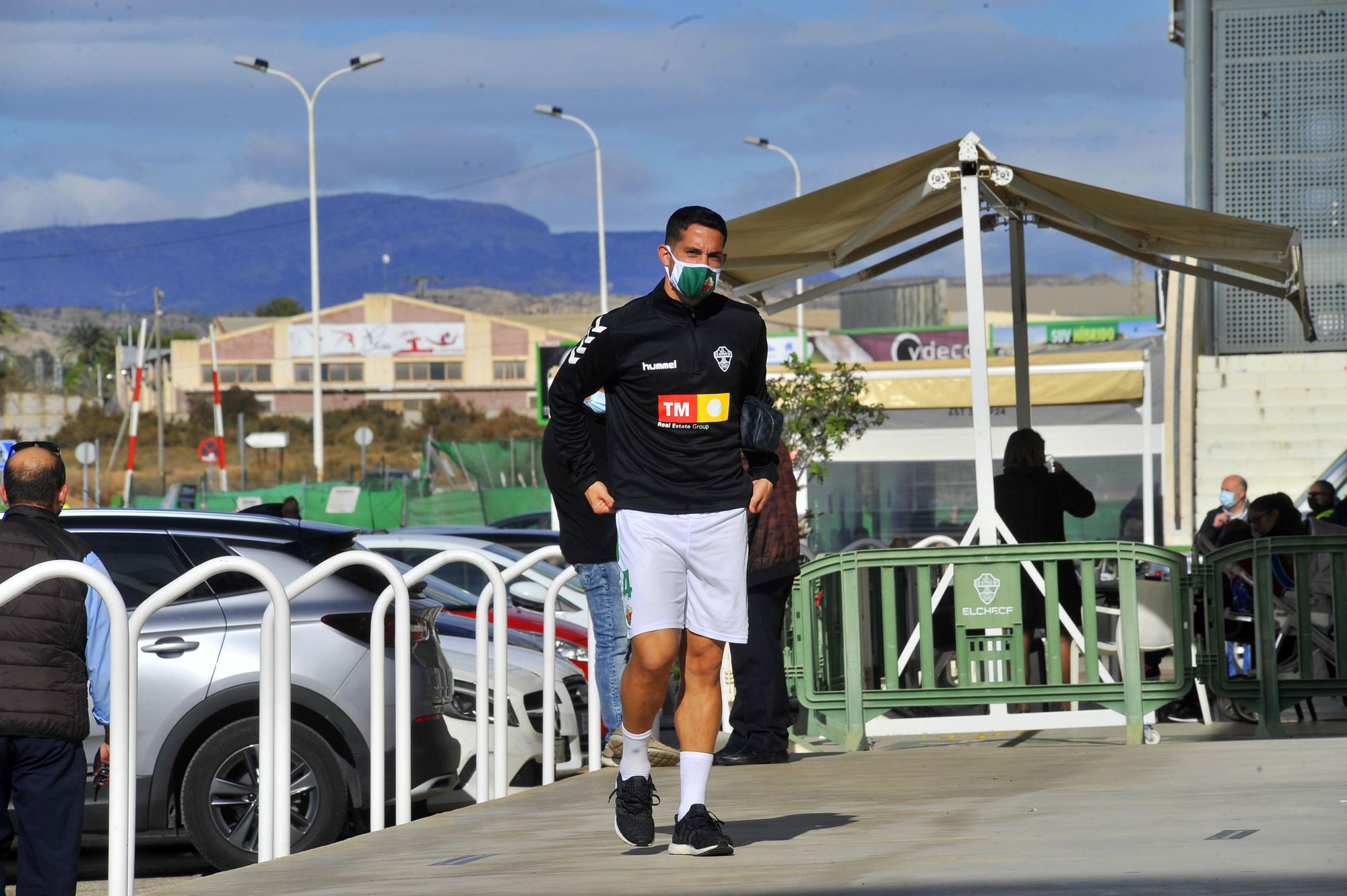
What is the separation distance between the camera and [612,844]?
583cm

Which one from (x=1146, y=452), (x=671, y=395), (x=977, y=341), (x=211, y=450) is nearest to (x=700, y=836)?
(x=671, y=395)

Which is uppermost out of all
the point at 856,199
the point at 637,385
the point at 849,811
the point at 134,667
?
the point at 856,199

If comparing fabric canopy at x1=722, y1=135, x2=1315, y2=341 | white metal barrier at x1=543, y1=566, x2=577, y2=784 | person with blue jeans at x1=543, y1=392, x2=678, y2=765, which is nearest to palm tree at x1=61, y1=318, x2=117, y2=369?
fabric canopy at x1=722, y1=135, x2=1315, y2=341

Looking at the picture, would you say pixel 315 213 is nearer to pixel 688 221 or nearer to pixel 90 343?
pixel 688 221

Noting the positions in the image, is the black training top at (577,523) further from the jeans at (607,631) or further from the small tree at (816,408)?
the small tree at (816,408)

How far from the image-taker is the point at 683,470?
543 cm

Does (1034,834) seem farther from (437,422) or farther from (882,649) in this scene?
(437,422)

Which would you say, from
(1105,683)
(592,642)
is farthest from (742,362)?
(1105,683)

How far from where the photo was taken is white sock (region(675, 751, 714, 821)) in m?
5.41

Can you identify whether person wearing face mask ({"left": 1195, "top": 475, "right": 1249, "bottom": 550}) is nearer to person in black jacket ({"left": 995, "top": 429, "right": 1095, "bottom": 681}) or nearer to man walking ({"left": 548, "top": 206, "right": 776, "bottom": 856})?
person in black jacket ({"left": 995, "top": 429, "right": 1095, "bottom": 681})

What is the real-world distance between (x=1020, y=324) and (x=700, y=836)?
704 centimetres

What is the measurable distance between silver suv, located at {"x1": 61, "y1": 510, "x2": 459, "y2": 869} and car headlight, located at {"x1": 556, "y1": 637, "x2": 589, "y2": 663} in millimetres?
4568

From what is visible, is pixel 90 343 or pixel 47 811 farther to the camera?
pixel 90 343

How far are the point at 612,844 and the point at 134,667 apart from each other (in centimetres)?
168
